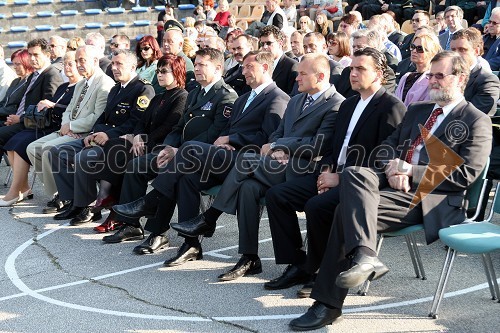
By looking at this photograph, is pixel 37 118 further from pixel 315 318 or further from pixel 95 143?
pixel 315 318

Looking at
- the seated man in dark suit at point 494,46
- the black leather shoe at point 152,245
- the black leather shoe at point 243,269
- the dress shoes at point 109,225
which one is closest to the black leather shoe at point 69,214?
the dress shoes at point 109,225

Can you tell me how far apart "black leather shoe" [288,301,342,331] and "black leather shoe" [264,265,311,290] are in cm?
74

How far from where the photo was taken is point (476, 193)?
5.11 m

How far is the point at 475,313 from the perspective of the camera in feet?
15.8

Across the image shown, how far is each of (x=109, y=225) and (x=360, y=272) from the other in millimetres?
3535

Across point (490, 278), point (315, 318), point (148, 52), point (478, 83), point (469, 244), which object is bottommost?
point (315, 318)

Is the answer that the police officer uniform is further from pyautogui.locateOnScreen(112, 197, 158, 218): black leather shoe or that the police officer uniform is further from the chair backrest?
the chair backrest

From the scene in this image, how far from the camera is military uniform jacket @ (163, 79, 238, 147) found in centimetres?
712

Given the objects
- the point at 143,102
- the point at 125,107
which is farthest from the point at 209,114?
the point at 125,107

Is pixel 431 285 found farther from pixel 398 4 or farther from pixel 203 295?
pixel 398 4

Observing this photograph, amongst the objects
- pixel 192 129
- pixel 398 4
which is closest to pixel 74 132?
pixel 192 129

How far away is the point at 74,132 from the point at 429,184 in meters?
4.54

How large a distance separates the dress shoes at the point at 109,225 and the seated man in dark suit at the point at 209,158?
0.38 meters

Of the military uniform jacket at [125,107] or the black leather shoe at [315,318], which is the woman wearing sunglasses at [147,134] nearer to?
the military uniform jacket at [125,107]
